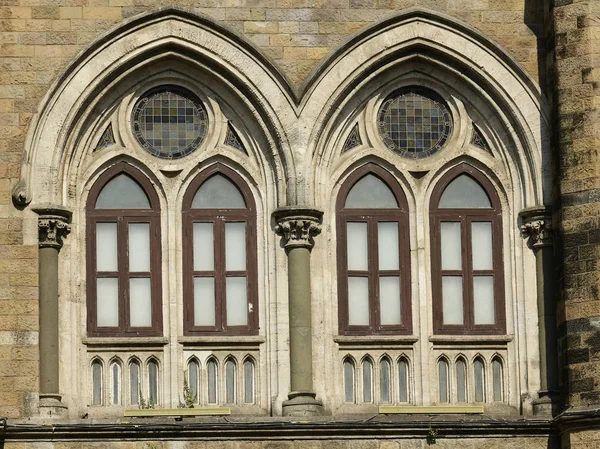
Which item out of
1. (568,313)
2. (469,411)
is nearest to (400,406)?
(469,411)

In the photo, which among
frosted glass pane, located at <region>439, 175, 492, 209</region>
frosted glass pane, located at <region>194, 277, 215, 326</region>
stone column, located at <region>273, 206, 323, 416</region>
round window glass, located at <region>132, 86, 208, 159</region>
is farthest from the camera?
frosted glass pane, located at <region>439, 175, 492, 209</region>

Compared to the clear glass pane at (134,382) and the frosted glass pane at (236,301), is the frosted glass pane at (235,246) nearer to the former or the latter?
the frosted glass pane at (236,301)

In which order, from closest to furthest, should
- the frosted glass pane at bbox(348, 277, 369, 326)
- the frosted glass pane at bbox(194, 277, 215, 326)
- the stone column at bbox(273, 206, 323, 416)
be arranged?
the stone column at bbox(273, 206, 323, 416) < the frosted glass pane at bbox(194, 277, 215, 326) < the frosted glass pane at bbox(348, 277, 369, 326)

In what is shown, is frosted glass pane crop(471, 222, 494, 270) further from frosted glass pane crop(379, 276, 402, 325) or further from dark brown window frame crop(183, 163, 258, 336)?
dark brown window frame crop(183, 163, 258, 336)

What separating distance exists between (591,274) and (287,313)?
3.59 metres

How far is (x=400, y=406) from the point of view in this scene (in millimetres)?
22359

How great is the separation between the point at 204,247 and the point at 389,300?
2.30 meters

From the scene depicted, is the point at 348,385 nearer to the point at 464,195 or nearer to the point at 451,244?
the point at 451,244

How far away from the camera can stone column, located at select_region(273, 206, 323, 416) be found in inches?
871

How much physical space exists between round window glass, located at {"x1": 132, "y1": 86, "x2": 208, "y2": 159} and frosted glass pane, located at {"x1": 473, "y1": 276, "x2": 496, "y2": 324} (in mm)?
3776

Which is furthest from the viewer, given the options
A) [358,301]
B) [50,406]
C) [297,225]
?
[358,301]

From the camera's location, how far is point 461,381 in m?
22.7

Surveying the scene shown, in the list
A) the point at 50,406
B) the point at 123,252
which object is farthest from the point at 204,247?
the point at 50,406

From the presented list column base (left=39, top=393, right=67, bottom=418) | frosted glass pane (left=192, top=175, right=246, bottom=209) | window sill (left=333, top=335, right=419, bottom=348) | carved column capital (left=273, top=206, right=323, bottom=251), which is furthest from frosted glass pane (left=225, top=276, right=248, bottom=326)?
column base (left=39, top=393, right=67, bottom=418)
